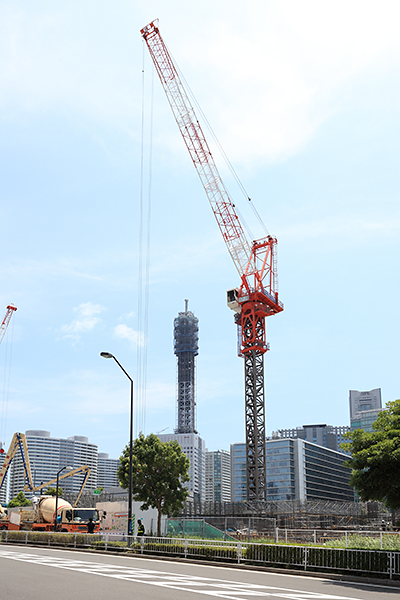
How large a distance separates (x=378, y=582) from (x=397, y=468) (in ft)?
12.7

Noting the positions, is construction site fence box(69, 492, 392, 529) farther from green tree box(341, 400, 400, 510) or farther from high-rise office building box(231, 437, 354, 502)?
high-rise office building box(231, 437, 354, 502)

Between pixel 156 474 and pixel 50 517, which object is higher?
pixel 156 474

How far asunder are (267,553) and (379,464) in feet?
20.3

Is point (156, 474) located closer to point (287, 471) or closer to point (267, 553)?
point (267, 553)

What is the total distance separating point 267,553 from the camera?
72.9 feet

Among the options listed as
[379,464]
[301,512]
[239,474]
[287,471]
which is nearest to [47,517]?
[301,512]

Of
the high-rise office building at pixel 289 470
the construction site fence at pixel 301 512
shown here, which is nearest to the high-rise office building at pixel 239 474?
the high-rise office building at pixel 289 470

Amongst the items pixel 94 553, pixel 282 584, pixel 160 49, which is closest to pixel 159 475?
pixel 94 553

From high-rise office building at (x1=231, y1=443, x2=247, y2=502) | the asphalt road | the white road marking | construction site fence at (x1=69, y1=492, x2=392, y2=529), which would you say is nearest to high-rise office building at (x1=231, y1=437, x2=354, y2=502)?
high-rise office building at (x1=231, y1=443, x2=247, y2=502)

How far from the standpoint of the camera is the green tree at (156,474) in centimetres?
4844

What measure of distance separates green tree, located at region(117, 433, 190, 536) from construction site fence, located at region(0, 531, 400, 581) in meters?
14.2

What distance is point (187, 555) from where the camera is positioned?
25.7m

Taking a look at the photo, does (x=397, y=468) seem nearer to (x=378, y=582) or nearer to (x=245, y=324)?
(x=378, y=582)

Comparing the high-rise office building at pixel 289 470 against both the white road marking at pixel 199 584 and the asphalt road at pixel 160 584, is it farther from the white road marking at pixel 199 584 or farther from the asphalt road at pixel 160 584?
the white road marking at pixel 199 584
